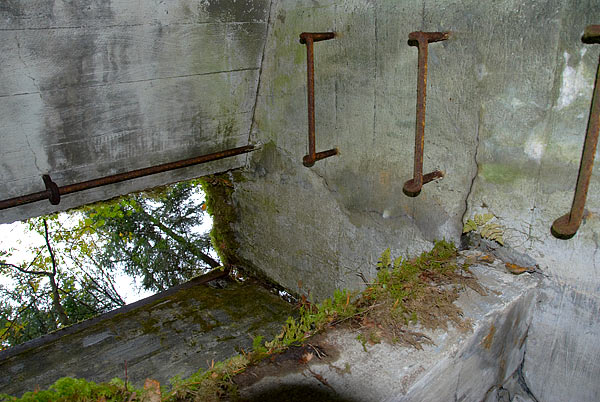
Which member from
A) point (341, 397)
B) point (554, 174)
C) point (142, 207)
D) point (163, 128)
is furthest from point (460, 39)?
point (142, 207)

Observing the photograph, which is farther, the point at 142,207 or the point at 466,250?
the point at 142,207

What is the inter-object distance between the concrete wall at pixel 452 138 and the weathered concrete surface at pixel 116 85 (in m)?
0.35

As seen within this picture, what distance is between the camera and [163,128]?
311 centimetres

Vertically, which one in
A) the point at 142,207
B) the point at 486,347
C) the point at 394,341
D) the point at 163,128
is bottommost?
the point at 142,207

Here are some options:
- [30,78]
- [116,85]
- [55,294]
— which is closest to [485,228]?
[116,85]

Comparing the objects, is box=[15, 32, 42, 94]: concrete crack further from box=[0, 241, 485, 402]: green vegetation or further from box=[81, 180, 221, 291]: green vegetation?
box=[81, 180, 221, 291]: green vegetation

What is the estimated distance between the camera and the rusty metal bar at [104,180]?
2.62 metres

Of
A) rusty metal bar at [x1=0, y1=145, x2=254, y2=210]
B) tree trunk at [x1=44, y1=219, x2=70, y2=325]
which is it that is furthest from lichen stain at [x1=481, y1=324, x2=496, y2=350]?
tree trunk at [x1=44, y1=219, x2=70, y2=325]

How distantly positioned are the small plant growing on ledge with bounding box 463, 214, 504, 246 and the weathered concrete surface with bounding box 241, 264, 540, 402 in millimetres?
140

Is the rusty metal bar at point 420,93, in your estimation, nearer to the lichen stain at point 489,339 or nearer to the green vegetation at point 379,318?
the green vegetation at point 379,318

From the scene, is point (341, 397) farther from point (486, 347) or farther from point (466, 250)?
point (466, 250)

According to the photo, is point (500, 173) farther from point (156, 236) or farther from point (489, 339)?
point (156, 236)

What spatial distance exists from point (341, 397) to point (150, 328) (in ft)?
9.10

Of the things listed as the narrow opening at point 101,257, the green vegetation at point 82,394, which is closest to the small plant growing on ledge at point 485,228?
the green vegetation at point 82,394
